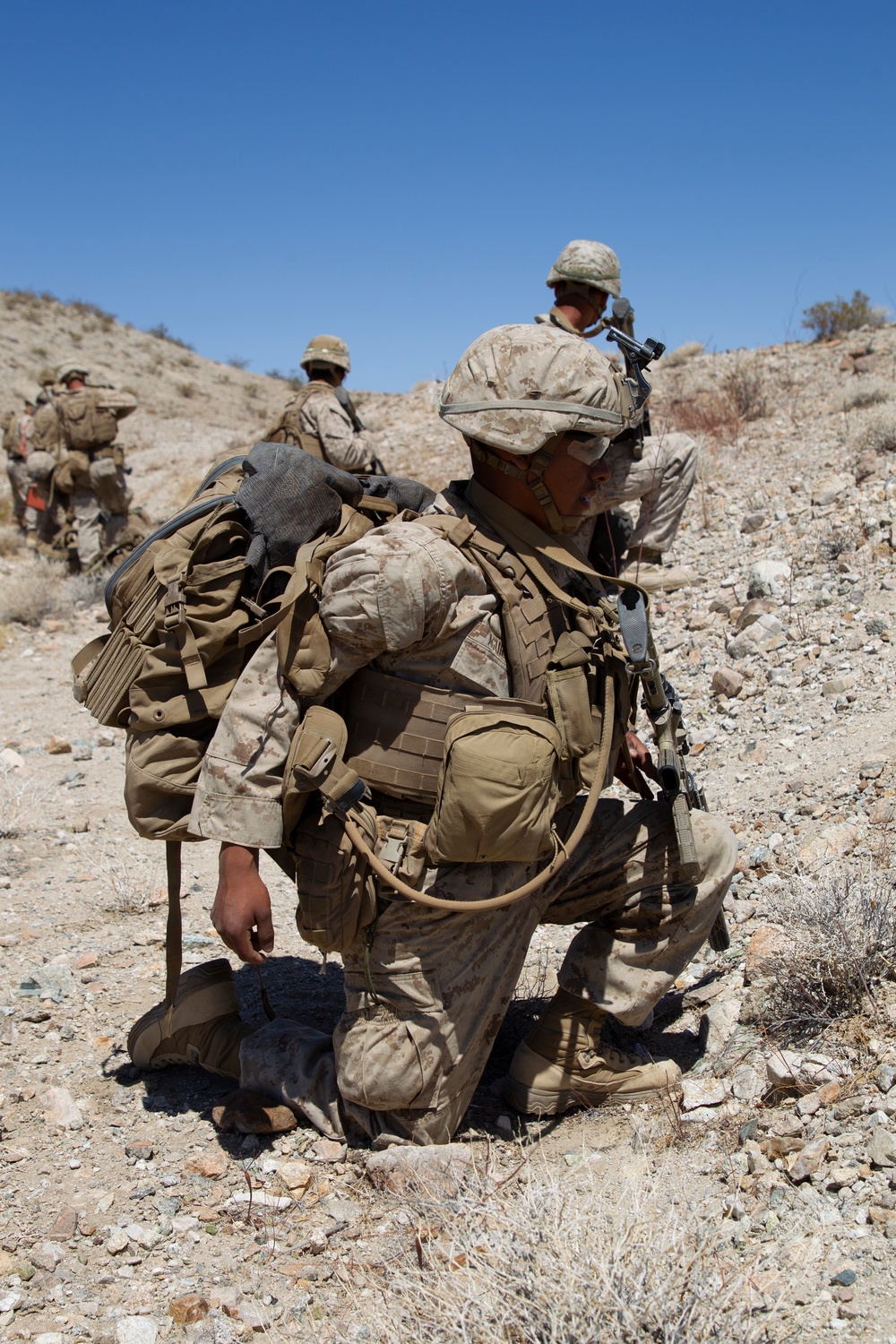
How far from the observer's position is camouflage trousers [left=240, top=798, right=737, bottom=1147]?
8.26 ft

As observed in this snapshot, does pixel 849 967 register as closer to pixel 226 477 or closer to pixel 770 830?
pixel 770 830

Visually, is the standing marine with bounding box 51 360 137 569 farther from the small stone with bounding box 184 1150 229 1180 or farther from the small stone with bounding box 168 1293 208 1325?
the small stone with bounding box 168 1293 208 1325

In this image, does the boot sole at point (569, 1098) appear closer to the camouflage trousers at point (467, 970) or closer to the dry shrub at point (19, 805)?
the camouflage trousers at point (467, 970)

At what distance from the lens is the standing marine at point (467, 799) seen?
230cm

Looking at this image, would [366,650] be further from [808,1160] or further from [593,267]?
[593,267]

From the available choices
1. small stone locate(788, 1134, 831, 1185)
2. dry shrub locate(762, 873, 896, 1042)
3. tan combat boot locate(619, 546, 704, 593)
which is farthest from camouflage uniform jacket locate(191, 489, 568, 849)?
tan combat boot locate(619, 546, 704, 593)

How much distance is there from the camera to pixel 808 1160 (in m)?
2.16

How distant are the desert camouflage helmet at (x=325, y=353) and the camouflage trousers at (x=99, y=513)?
4.38 metres

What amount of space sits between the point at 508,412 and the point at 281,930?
7.62 ft

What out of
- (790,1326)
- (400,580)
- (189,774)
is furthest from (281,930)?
(790,1326)

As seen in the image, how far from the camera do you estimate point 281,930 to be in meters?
4.01

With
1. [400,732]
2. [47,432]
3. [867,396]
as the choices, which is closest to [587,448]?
[400,732]

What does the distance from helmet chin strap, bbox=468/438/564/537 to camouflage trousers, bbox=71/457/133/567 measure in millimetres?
9157

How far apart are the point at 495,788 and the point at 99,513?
395 inches
